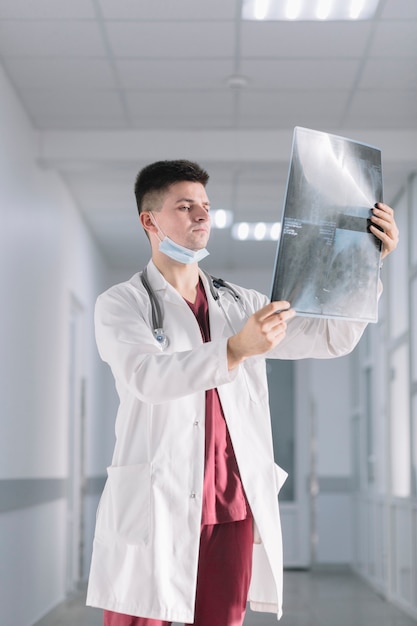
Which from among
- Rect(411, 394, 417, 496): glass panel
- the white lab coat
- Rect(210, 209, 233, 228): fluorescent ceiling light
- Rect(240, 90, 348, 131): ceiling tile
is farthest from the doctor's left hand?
Rect(210, 209, 233, 228): fluorescent ceiling light

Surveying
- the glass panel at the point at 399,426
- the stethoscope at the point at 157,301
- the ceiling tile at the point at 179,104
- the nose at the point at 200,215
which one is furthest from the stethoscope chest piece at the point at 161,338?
the glass panel at the point at 399,426

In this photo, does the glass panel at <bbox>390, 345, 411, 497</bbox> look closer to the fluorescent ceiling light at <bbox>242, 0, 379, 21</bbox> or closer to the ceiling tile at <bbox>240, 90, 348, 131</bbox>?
the ceiling tile at <bbox>240, 90, 348, 131</bbox>

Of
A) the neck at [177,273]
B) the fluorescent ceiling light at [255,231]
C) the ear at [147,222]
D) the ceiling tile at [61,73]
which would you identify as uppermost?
the ceiling tile at [61,73]

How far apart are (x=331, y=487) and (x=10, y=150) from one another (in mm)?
5834

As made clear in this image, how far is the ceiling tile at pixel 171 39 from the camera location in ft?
14.1

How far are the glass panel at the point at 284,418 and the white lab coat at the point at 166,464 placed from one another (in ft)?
25.6

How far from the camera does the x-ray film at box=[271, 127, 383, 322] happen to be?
6.14ft

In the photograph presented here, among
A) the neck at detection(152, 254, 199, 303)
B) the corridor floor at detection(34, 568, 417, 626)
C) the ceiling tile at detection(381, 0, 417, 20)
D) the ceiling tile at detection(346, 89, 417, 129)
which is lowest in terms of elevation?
the corridor floor at detection(34, 568, 417, 626)

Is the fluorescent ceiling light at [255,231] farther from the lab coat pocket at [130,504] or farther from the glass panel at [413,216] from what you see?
the lab coat pocket at [130,504]

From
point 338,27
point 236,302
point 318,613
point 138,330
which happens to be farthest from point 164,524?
Answer: point 318,613

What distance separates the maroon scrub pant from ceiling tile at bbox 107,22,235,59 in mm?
2875

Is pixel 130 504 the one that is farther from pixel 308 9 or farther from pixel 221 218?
pixel 221 218

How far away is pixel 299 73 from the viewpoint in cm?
482

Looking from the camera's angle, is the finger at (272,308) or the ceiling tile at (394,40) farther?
the ceiling tile at (394,40)
